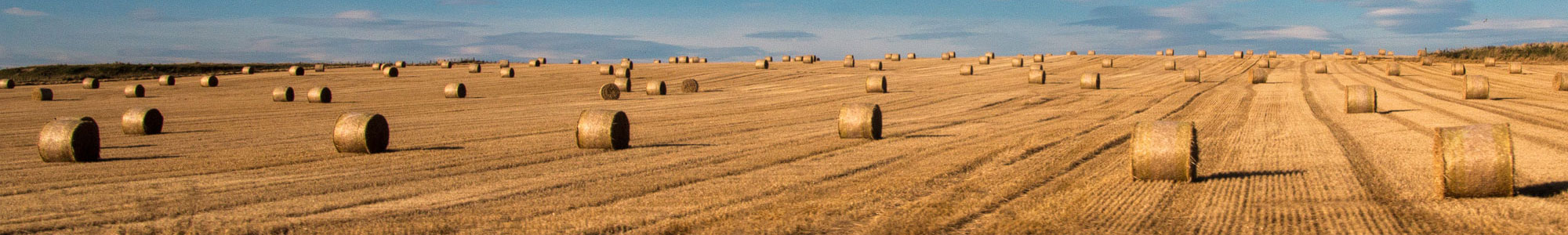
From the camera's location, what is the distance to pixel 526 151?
13.3 meters

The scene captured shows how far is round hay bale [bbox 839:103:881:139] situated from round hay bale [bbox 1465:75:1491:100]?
15.4 meters

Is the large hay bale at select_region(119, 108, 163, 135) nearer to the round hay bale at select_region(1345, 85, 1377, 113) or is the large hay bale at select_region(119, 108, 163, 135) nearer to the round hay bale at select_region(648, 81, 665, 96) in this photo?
the round hay bale at select_region(648, 81, 665, 96)

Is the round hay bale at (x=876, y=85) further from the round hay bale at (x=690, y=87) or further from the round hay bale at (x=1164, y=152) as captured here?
the round hay bale at (x=1164, y=152)

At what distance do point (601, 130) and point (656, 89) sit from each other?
16.8 meters

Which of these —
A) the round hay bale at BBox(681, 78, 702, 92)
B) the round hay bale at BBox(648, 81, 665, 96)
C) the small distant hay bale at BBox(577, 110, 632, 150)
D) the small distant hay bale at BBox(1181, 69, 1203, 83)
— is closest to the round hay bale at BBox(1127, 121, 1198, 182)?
the small distant hay bale at BBox(577, 110, 632, 150)

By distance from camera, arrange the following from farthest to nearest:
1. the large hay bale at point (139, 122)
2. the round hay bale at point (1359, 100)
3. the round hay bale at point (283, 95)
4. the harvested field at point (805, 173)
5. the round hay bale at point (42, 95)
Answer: the round hay bale at point (42, 95), the round hay bale at point (283, 95), the round hay bale at point (1359, 100), the large hay bale at point (139, 122), the harvested field at point (805, 173)

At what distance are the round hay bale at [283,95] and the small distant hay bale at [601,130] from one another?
59.6ft

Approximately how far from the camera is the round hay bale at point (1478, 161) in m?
7.68

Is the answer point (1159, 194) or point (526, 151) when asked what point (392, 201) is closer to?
point (526, 151)

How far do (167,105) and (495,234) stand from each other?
967 inches

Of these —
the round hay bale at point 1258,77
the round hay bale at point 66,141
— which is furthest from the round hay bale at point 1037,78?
the round hay bale at point 66,141

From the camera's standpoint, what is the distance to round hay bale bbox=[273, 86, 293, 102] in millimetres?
28312

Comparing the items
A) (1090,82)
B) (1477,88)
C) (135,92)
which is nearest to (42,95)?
(135,92)

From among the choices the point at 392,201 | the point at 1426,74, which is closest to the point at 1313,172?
the point at 392,201
